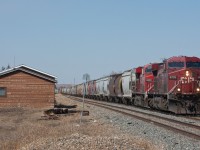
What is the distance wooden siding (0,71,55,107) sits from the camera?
37406mm

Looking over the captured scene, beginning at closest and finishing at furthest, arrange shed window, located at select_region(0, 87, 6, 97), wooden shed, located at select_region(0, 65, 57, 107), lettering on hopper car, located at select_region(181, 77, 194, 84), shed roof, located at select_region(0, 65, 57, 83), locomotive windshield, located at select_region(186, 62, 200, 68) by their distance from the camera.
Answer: lettering on hopper car, located at select_region(181, 77, 194, 84) → locomotive windshield, located at select_region(186, 62, 200, 68) → shed window, located at select_region(0, 87, 6, 97) → wooden shed, located at select_region(0, 65, 57, 107) → shed roof, located at select_region(0, 65, 57, 83)

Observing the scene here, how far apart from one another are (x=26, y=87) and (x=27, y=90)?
30 cm

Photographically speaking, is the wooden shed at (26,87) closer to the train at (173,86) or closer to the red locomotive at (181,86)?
the train at (173,86)

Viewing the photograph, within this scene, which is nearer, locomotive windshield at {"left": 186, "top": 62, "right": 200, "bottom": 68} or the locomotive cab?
the locomotive cab

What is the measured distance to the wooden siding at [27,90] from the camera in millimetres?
37406

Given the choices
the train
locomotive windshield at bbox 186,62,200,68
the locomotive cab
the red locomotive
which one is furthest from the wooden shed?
locomotive windshield at bbox 186,62,200,68

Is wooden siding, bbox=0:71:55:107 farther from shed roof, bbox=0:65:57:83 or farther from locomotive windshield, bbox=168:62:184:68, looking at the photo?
A: locomotive windshield, bbox=168:62:184:68

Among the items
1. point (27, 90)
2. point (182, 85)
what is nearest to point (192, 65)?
point (182, 85)

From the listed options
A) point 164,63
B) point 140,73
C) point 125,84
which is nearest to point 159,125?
point 164,63

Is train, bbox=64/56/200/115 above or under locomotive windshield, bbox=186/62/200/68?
under

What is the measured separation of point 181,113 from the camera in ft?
83.7

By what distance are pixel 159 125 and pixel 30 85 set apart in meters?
20.8

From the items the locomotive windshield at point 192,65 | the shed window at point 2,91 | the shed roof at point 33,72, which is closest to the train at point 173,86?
the locomotive windshield at point 192,65

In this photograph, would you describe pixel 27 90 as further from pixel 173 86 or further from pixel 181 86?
pixel 181 86
